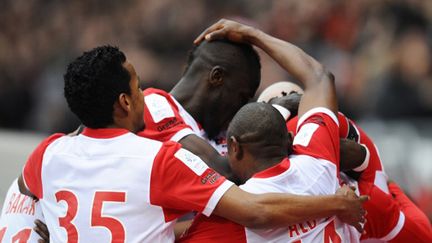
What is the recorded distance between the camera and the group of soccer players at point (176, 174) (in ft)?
13.6

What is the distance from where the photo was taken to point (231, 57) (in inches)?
199

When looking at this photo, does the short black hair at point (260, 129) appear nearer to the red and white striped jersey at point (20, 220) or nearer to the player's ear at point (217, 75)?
the player's ear at point (217, 75)

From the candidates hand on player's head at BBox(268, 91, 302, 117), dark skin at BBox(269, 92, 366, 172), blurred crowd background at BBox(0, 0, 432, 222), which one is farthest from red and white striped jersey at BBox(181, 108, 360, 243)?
blurred crowd background at BBox(0, 0, 432, 222)

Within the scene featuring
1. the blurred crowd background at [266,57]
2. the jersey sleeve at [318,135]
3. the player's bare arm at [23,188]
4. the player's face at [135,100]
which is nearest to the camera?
the player's face at [135,100]

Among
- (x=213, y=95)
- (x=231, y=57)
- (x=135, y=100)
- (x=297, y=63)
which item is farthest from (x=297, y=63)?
(x=135, y=100)

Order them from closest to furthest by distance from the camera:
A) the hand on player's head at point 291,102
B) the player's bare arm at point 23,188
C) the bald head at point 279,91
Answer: the player's bare arm at point 23,188 → the hand on player's head at point 291,102 → the bald head at point 279,91

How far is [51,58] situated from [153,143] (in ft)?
25.1

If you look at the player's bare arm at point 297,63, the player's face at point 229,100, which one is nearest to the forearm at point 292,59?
the player's bare arm at point 297,63

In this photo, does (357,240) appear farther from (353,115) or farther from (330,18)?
(330,18)

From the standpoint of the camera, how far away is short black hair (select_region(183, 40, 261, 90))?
504cm

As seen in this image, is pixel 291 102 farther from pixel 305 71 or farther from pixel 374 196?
pixel 374 196

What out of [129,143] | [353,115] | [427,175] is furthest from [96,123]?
[353,115]

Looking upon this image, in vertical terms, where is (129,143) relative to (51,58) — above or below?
above

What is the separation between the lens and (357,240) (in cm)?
463
